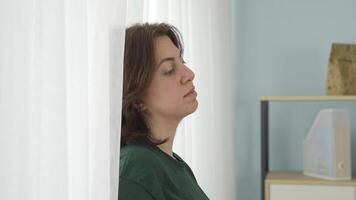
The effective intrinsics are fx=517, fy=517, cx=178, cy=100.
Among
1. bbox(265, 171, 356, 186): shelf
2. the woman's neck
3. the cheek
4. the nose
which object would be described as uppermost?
the nose

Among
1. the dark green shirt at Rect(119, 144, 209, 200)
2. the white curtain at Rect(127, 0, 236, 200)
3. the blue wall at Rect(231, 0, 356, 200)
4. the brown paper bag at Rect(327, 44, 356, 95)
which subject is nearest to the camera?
the dark green shirt at Rect(119, 144, 209, 200)

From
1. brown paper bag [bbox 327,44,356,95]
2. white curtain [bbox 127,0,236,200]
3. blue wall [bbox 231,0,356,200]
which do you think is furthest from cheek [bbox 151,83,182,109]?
blue wall [bbox 231,0,356,200]

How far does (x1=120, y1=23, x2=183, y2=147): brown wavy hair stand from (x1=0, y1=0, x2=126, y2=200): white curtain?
0.13 meters

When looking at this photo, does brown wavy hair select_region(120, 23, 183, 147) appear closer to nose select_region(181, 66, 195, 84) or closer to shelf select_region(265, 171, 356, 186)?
nose select_region(181, 66, 195, 84)

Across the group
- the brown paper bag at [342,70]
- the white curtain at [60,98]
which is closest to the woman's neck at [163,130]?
the white curtain at [60,98]

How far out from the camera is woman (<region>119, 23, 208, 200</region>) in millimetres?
1145

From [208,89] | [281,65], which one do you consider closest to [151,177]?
[208,89]

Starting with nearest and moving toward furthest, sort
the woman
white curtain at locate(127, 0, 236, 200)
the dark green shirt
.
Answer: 1. the dark green shirt
2. the woman
3. white curtain at locate(127, 0, 236, 200)

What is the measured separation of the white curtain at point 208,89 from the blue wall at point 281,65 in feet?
0.58

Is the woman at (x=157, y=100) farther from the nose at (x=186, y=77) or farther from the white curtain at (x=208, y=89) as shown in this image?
the white curtain at (x=208, y=89)

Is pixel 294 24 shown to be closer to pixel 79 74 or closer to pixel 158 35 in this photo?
pixel 158 35

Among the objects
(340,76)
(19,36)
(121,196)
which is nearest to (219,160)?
(340,76)

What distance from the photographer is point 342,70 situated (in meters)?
2.41

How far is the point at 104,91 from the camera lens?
0.99 meters
